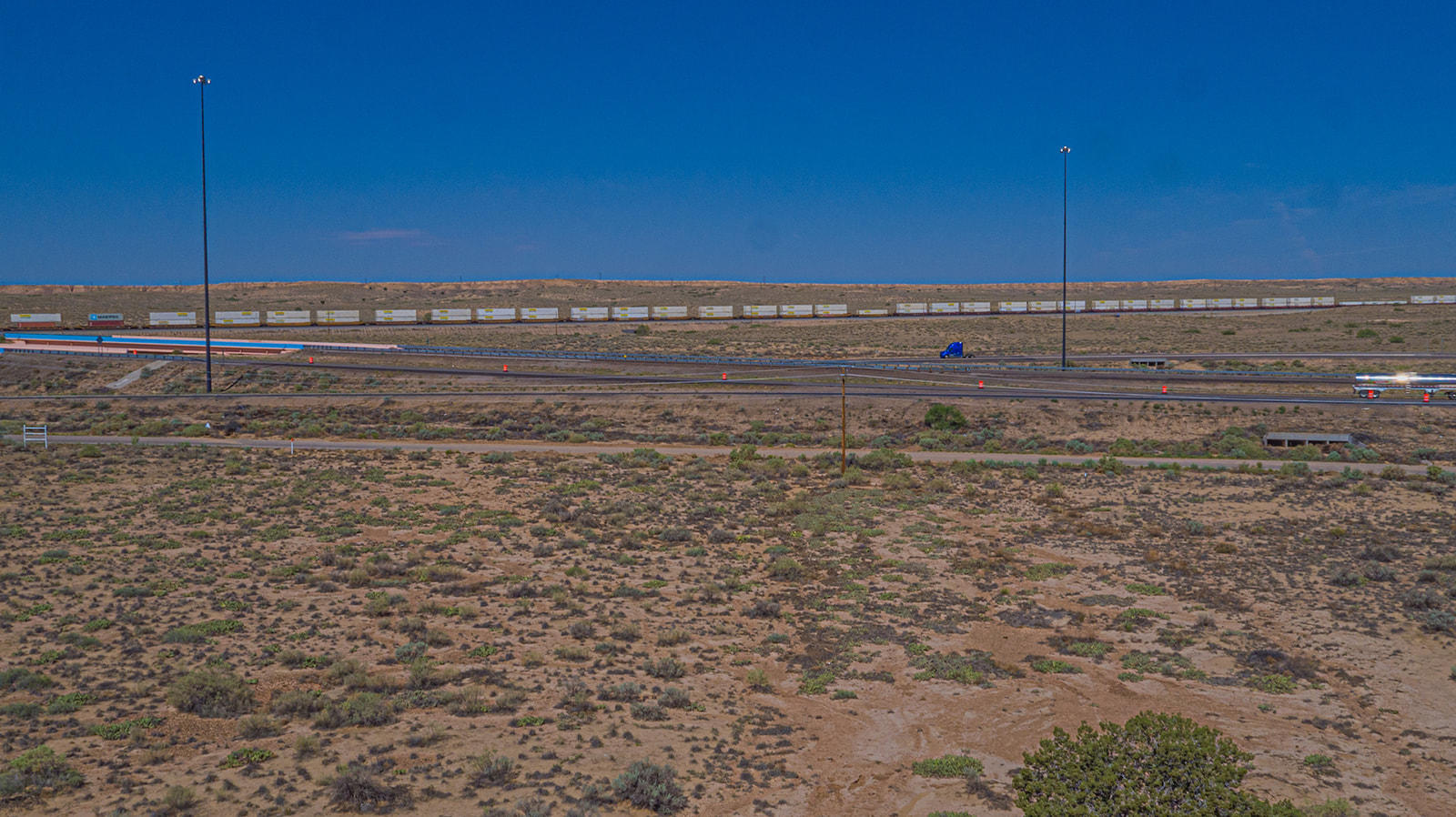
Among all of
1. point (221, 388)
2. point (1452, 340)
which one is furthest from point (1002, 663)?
point (1452, 340)

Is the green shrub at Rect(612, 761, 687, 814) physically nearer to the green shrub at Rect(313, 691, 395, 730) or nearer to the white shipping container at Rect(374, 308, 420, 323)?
the green shrub at Rect(313, 691, 395, 730)

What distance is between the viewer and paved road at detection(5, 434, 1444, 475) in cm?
3344

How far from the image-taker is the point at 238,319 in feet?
333

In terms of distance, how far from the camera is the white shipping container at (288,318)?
9950 centimetres

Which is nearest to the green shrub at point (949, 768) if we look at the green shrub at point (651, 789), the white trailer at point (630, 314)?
the green shrub at point (651, 789)

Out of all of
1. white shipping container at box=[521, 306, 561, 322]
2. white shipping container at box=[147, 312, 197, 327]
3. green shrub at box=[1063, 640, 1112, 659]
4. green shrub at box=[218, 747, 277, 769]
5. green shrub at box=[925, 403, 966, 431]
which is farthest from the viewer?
white shipping container at box=[521, 306, 561, 322]

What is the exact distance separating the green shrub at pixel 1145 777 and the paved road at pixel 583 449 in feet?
84.1

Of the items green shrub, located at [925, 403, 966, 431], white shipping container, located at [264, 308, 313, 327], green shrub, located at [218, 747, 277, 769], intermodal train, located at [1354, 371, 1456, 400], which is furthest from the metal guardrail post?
white shipping container, located at [264, 308, 313, 327]

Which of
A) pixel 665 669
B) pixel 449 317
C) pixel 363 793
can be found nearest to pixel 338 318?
pixel 449 317

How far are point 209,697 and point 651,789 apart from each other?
23.2 feet

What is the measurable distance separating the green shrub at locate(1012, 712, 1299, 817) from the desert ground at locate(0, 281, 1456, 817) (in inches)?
113

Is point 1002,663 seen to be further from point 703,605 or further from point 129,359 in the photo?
point 129,359

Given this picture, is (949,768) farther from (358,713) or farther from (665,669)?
(358,713)

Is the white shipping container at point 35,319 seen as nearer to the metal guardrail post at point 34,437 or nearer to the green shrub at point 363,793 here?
the metal guardrail post at point 34,437
